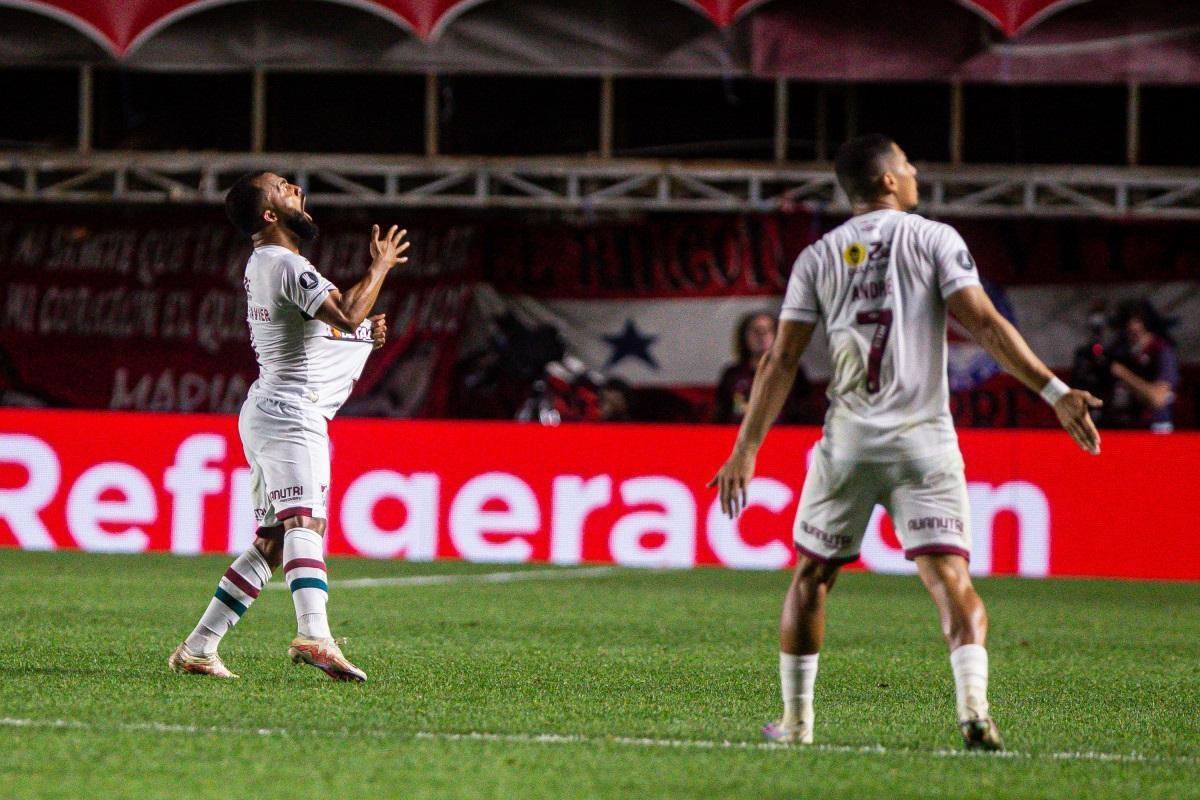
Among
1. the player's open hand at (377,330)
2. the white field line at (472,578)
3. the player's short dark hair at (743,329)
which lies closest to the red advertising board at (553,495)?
the white field line at (472,578)

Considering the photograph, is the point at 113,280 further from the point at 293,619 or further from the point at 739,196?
the point at 293,619

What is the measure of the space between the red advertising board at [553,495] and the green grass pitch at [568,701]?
197 centimetres

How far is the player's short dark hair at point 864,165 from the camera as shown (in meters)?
6.19

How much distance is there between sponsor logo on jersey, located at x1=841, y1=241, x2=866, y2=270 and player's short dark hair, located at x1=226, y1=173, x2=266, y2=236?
2.74 metres

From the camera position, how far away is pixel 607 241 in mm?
20547

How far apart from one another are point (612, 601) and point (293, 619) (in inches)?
97.9

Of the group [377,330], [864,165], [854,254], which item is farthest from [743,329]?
[854,254]

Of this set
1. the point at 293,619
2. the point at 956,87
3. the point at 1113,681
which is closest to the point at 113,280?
the point at 956,87

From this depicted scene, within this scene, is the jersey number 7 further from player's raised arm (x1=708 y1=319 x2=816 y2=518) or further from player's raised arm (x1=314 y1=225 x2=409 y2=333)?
player's raised arm (x1=314 y1=225 x2=409 y2=333)

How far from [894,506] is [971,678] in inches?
22.7

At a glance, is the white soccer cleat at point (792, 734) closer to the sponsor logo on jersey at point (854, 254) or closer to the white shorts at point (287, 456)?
the sponsor logo on jersey at point (854, 254)

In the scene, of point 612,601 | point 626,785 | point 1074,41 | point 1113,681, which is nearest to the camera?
point 626,785

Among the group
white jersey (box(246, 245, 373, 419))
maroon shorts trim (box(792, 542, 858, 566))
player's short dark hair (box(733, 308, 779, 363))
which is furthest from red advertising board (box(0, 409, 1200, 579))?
maroon shorts trim (box(792, 542, 858, 566))

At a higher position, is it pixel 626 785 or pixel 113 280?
pixel 113 280
